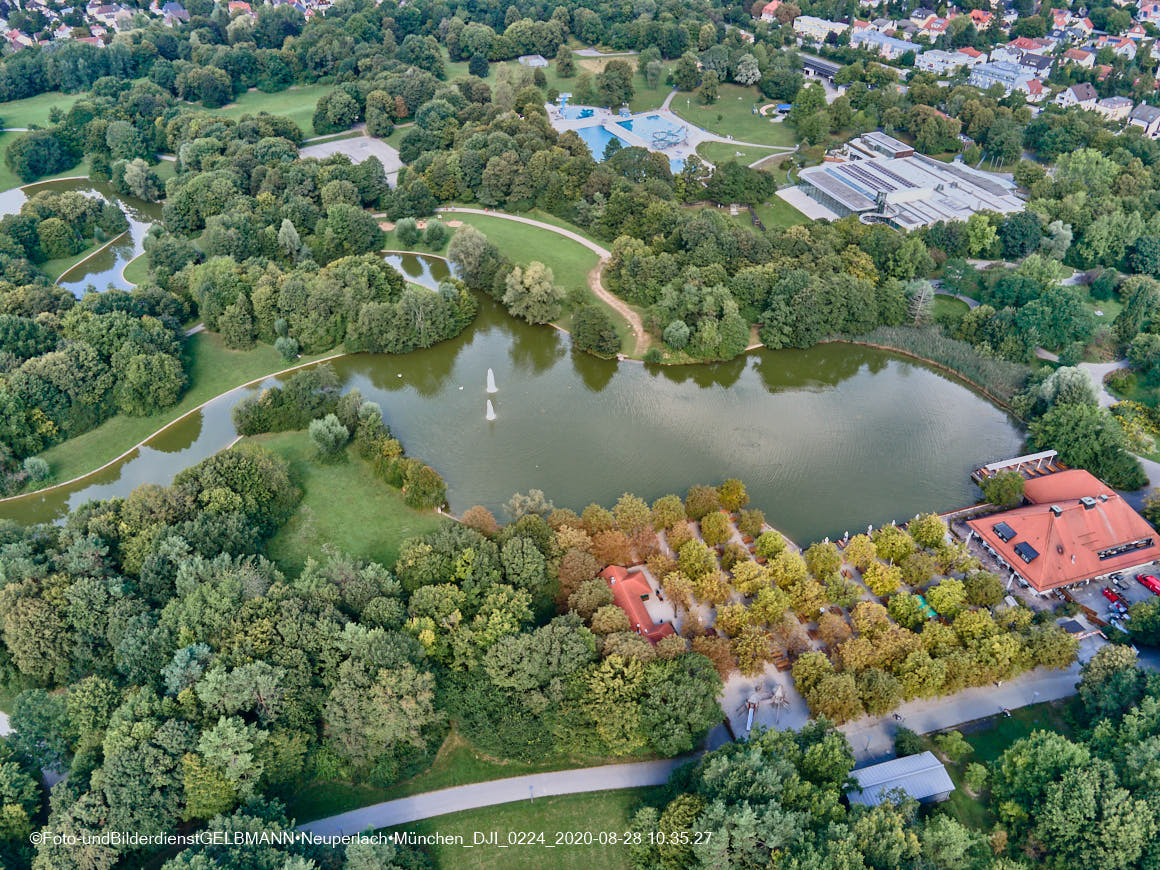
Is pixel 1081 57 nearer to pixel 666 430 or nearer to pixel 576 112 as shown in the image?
pixel 576 112

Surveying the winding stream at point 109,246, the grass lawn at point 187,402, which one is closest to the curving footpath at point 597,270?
the grass lawn at point 187,402

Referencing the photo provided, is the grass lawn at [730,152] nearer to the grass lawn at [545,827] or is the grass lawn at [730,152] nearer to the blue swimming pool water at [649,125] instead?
the blue swimming pool water at [649,125]

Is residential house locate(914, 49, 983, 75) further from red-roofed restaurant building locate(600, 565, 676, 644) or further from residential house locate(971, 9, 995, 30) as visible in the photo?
red-roofed restaurant building locate(600, 565, 676, 644)

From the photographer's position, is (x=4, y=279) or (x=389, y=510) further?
(x=4, y=279)

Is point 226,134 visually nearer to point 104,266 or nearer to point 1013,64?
point 104,266

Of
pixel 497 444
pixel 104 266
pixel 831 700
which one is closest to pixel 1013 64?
pixel 497 444

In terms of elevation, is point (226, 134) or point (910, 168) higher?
point (910, 168)

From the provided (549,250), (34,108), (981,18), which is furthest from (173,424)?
(981,18)
